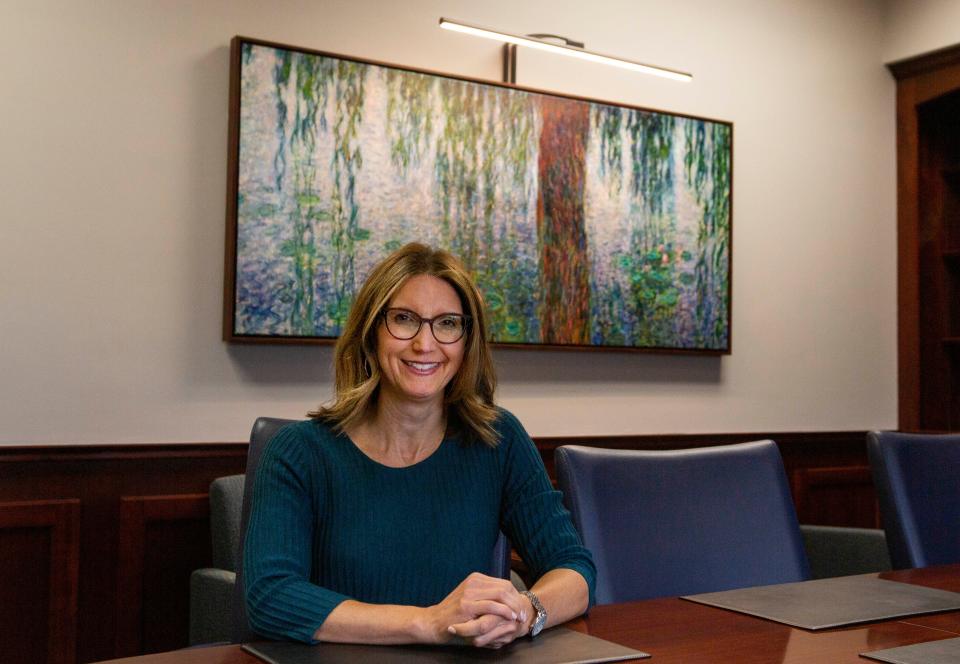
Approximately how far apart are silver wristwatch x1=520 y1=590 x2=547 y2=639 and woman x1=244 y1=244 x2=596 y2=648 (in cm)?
5

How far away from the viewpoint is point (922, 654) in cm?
133

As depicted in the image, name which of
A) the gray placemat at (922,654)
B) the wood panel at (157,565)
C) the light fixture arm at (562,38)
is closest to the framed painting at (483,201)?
the light fixture arm at (562,38)

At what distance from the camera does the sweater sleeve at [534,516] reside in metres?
1.76

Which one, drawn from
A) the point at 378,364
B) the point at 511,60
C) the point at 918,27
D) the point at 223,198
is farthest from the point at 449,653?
the point at 918,27

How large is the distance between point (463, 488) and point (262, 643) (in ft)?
1.74

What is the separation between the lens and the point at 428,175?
3500 mm

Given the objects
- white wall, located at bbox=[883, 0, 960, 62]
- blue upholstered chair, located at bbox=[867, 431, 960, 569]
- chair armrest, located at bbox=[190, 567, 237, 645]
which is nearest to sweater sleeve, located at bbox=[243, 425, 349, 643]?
chair armrest, located at bbox=[190, 567, 237, 645]

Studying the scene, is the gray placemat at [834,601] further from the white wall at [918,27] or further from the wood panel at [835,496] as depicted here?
the white wall at [918,27]

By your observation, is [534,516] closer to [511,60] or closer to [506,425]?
[506,425]

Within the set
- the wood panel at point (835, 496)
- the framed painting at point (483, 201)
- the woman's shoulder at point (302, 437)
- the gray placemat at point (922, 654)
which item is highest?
the framed painting at point (483, 201)

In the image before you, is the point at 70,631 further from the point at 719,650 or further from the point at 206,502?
the point at 719,650

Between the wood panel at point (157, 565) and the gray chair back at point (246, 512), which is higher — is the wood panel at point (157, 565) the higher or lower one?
the lower one

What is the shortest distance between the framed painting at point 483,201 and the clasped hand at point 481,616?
6.50 feet

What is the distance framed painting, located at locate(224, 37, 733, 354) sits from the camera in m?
3.22
